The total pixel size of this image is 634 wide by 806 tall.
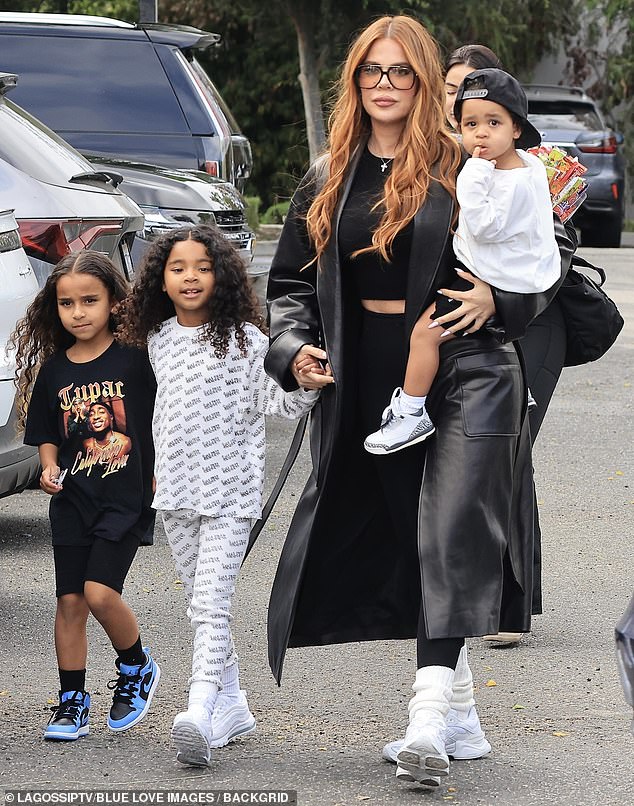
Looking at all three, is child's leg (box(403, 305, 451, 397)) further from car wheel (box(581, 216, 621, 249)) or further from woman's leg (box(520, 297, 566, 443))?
car wheel (box(581, 216, 621, 249))

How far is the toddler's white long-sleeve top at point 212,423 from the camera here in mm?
4254

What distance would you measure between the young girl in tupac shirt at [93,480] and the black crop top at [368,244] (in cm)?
77

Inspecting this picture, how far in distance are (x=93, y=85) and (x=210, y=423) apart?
6741mm

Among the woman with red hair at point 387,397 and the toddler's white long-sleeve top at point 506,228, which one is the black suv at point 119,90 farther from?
the toddler's white long-sleeve top at point 506,228

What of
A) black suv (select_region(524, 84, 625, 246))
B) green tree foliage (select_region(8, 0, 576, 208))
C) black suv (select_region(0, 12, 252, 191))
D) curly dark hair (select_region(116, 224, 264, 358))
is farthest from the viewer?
green tree foliage (select_region(8, 0, 576, 208))

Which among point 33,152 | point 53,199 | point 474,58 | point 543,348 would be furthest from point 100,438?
point 33,152

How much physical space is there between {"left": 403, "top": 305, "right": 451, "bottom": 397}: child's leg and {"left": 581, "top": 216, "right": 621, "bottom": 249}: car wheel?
17931 mm

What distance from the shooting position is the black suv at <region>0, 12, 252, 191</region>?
33.9ft

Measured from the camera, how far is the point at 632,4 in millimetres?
28578

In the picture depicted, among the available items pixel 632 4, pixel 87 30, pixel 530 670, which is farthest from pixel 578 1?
pixel 530 670

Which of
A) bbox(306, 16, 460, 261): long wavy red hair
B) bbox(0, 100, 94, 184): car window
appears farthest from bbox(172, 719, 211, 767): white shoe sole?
bbox(0, 100, 94, 184): car window

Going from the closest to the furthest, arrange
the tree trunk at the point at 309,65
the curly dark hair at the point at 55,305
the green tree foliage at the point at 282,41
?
1. the curly dark hair at the point at 55,305
2. the tree trunk at the point at 309,65
3. the green tree foliage at the point at 282,41

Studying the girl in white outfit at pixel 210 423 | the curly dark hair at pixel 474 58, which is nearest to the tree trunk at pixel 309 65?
the curly dark hair at pixel 474 58

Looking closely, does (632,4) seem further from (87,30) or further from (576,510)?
(576,510)
